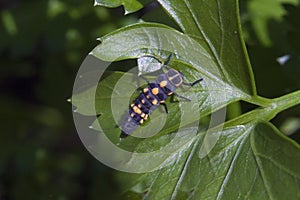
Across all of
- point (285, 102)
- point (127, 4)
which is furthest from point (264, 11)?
point (127, 4)

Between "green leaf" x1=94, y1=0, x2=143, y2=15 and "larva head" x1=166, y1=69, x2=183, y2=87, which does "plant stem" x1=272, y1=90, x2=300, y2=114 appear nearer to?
"larva head" x1=166, y1=69, x2=183, y2=87

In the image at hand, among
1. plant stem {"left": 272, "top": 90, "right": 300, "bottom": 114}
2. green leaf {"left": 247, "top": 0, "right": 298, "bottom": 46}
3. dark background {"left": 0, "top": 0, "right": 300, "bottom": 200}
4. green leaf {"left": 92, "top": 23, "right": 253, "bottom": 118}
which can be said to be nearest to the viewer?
green leaf {"left": 92, "top": 23, "right": 253, "bottom": 118}

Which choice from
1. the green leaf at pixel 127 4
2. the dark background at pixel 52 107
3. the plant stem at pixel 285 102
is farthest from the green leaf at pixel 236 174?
the dark background at pixel 52 107

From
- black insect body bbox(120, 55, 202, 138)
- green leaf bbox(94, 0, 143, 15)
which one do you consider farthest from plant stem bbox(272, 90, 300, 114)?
green leaf bbox(94, 0, 143, 15)

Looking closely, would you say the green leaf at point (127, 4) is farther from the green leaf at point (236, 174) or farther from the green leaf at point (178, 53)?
the green leaf at point (236, 174)

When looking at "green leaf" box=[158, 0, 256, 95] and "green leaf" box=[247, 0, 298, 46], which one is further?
"green leaf" box=[247, 0, 298, 46]
